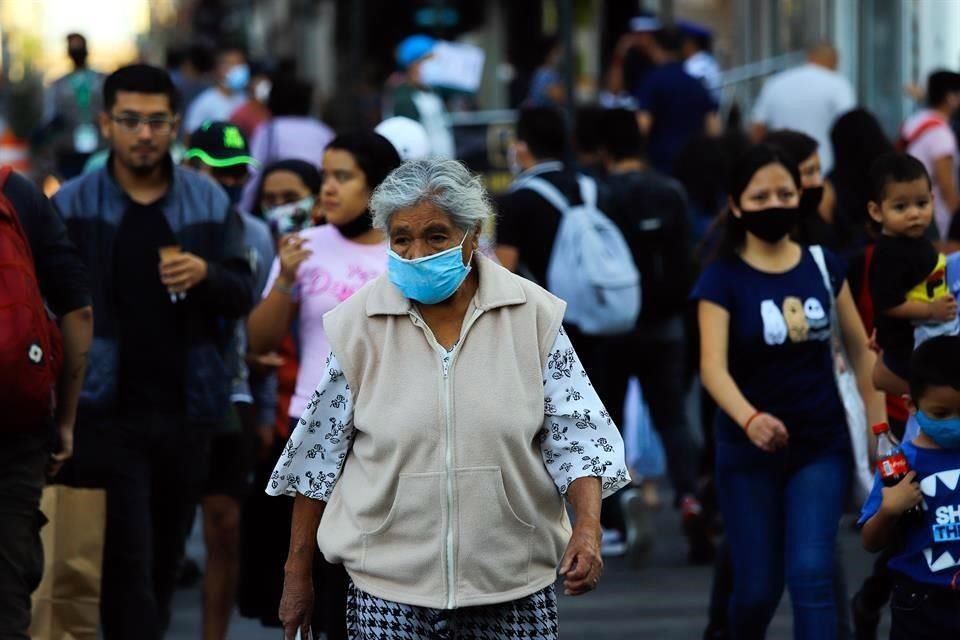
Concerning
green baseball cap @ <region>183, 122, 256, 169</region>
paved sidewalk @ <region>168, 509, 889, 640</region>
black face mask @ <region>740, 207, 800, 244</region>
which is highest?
green baseball cap @ <region>183, 122, 256, 169</region>

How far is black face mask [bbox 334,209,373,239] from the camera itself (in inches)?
268

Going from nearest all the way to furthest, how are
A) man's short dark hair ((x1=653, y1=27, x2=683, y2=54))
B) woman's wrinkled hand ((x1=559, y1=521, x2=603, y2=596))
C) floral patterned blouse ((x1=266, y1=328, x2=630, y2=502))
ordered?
woman's wrinkled hand ((x1=559, y1=521, x2=603, y2=596)) < floral patterned blouse ((x1=266, y1=328, x2=630, y2=502)) < man's short dark hair ((x1=653, y1=27, x2=683, y2=54))

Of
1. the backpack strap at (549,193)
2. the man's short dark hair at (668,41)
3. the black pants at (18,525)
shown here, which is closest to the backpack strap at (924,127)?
the backpack strap at (549,193)

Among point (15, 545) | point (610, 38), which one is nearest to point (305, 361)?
point (15, 545)

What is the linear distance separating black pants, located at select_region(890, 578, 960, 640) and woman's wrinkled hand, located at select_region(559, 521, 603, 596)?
4.52ft

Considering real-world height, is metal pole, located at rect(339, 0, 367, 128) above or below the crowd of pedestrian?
above

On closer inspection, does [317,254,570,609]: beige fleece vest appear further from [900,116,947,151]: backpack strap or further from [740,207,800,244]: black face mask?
[900,116,947,151]: backpack strap

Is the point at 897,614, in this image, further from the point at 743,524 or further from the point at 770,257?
the point at 770,257

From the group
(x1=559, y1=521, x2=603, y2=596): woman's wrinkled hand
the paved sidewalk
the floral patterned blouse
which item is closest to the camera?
(x1=559, y1=521, x2=603, y2=596): woman's wrinkled hand

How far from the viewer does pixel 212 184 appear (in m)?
7.16

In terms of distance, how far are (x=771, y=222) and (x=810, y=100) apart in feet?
24.5

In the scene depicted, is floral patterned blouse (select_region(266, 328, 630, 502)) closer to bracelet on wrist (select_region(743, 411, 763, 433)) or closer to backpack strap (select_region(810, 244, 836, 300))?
bracelet on wrist (select_region(743, 411, 763, 433))

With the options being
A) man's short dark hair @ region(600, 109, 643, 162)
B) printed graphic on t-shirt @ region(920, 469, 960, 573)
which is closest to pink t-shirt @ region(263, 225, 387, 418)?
printed graphic on t-shirt @ region(920, 469, 960, 573)

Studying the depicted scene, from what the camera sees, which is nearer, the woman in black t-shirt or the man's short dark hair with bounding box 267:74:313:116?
the woman in black t-shirt
